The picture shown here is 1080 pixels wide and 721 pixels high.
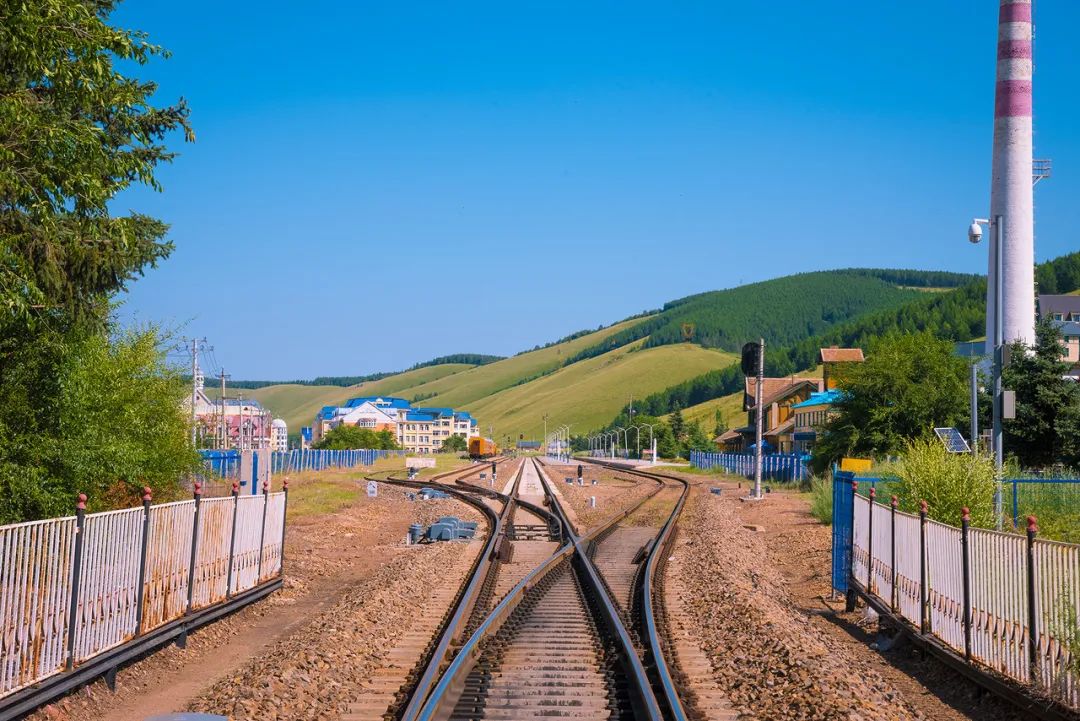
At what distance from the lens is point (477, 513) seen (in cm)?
3472

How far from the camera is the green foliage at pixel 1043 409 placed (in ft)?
133

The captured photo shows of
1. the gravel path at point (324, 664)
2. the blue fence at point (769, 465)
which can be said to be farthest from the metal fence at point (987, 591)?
the blue fence at point (769, 465)

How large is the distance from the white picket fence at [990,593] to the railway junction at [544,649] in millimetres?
445

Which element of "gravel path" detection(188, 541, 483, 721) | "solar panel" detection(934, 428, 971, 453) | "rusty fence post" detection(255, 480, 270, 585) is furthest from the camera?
"solar panel" detection(934, 428, 971, 453)

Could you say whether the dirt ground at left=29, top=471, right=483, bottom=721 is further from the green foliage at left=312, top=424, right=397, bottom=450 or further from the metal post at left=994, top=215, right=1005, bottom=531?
the green foliage at left=312, top=424, right=397, bottom=450

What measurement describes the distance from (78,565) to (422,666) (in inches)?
136

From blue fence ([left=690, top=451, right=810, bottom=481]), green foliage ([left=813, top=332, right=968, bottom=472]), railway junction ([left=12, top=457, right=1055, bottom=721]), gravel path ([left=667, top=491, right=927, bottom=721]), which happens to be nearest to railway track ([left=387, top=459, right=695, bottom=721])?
railway junction ([left=12, top=457, right=1055, bottom=721])

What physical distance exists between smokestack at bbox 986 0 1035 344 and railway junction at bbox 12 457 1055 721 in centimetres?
3479

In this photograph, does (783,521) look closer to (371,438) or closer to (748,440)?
(748,440)

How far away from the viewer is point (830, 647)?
12.2 metres

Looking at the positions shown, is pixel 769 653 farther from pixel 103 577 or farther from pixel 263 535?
pixel 263 535

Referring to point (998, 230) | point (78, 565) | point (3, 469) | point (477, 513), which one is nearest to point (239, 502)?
point (3, 469)

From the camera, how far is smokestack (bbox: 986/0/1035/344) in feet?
167

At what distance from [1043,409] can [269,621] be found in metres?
35.2
